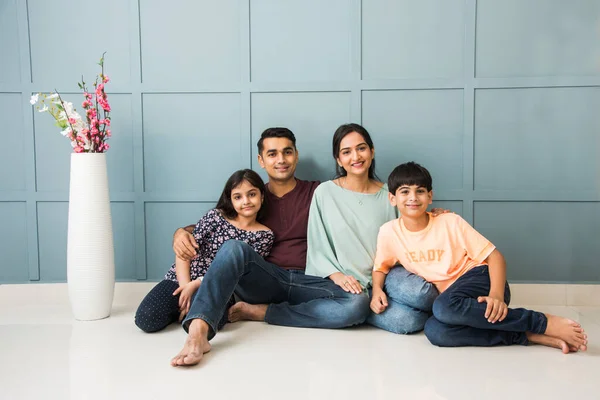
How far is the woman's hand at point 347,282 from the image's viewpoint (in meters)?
2.22

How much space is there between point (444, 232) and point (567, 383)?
0.68m

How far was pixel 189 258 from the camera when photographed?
2.39 meters

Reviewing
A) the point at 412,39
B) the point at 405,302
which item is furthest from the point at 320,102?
the point at 405,302

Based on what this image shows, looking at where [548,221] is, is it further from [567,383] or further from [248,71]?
[248,71]

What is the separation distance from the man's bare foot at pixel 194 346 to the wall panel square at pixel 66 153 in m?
1.11

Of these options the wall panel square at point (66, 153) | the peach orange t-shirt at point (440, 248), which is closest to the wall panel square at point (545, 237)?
the peach orange t-shirt at point (440, 248)

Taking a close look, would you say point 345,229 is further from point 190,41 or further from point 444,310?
point 190,41

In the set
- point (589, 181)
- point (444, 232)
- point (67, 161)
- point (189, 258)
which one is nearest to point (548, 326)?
point (444, 232)

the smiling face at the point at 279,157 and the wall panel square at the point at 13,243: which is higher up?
the smiling face at the point at 279,157

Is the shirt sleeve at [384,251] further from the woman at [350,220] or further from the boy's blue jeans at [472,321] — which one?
the boy's blue jeans at [472,321]

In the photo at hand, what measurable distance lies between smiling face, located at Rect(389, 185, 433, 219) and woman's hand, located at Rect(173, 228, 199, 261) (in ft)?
2.95

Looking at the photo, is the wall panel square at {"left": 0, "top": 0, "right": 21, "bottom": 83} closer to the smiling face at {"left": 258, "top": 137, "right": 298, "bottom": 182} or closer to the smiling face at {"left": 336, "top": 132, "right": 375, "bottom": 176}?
the smiling face at {"left": 258, "top": 137, "right": 298, "bottom": 182}

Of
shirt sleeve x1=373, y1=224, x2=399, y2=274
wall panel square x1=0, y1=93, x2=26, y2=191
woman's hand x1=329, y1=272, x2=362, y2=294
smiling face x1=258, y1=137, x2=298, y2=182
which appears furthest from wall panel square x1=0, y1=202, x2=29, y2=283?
shirt sleeve x1=373, y1=224, x2=399, y2=274

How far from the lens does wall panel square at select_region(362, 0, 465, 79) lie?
8.70 ft
